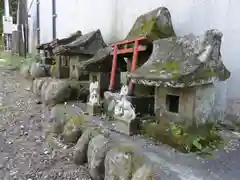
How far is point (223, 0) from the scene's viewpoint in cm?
463

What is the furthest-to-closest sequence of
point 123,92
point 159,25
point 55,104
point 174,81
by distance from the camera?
point 55,104 < point 159,25 < point 123,92 < point 174,81

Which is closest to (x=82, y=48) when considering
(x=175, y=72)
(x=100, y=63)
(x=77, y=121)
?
(x=100, y=63)

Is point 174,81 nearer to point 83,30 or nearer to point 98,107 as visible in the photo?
point 98,107

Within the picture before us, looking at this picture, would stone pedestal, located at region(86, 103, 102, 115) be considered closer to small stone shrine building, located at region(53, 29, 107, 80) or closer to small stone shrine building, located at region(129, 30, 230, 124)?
small stone shrine building, located at region(53, 29, 107, 80)

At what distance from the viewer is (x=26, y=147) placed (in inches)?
229

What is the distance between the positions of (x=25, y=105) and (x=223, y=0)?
690 cm

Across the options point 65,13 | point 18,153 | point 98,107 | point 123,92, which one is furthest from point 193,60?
point 65,13

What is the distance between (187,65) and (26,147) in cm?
420

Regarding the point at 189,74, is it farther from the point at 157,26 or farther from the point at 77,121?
the point at 77,121

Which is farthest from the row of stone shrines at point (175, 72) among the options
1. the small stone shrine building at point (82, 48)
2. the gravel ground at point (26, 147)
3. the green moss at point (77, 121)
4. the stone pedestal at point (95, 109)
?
the small stone shrine building at point (82, 48)

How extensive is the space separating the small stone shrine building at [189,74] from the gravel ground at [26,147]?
81.1 inches

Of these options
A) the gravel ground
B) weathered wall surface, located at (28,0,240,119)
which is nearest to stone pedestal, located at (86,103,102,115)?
the gravel ground

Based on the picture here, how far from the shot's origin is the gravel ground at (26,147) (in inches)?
183

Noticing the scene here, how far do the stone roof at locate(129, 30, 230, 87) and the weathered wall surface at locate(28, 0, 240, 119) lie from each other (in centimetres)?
107
